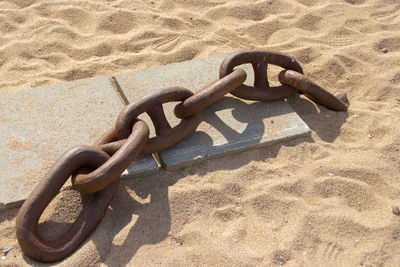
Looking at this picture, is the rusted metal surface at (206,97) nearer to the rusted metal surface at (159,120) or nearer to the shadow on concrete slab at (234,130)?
the rusted metal surface at (159,120)

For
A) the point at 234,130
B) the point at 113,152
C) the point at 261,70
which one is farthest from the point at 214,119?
the point at 113,152

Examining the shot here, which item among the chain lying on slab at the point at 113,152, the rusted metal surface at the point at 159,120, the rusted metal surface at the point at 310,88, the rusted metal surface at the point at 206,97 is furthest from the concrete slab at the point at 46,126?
the rusted metal surface at the point at 310,88

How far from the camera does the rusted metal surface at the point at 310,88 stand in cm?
312

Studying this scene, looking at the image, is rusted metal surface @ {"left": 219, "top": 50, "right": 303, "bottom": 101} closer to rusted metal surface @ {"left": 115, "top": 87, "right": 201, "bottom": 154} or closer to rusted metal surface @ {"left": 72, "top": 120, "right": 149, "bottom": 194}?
rusted metal surface @ {"left": 115, "top": 87, "right": 201, "bottom": 154}

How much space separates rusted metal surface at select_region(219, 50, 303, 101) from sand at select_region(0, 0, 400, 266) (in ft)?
0.76

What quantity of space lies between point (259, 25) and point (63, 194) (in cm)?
265

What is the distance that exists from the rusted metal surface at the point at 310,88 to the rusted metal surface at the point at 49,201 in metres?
1.51

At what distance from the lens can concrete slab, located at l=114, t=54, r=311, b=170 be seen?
282 cm

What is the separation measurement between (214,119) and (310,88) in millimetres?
723

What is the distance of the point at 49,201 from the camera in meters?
2.18

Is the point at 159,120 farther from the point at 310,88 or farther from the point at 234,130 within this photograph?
the point at 310,88

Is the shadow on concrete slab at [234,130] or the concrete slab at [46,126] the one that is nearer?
the concrete slab at [46,126]

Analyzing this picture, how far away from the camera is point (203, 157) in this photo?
277cm

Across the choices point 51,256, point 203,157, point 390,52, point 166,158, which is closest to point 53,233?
point 51,256
